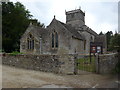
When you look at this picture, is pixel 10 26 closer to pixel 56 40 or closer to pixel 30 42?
pixel 30 42

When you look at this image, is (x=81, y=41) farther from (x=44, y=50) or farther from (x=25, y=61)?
(x=25, y=61)

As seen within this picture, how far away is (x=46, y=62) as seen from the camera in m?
10.2

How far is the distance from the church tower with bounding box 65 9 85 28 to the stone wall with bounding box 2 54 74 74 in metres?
27.5

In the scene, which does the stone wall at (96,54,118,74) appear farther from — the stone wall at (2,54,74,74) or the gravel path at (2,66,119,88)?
the stone wall at (2,54,74,74)

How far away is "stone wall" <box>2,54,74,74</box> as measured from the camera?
9.09m

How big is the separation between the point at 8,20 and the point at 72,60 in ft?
82.4

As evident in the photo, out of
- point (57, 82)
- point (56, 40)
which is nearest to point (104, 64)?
point (57, 82)

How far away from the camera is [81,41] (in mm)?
24297

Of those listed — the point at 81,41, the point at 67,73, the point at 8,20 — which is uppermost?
the point at 8,20

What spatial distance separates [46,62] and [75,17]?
30.9 metres

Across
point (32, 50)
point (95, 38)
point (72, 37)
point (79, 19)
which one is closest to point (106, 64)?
point (72, 37)

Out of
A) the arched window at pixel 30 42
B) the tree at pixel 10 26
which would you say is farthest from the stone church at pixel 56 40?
the tree at pixel 10 26

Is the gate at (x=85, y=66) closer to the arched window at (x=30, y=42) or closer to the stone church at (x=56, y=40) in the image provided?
the stone church at (x=56, y=40)

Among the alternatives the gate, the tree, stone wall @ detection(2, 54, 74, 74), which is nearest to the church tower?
the tree
